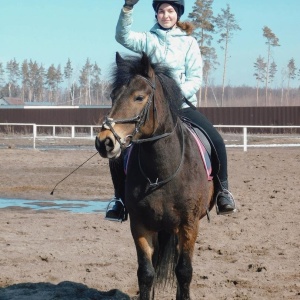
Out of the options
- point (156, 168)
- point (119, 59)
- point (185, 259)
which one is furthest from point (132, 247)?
point (119, 59)

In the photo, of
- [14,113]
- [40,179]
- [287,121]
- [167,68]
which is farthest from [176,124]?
[14,113]

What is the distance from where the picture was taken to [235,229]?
36.5 feet

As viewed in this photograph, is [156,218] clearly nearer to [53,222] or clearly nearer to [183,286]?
[183,286]

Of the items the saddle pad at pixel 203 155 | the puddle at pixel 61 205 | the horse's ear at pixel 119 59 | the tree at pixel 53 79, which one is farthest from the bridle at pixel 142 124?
the tree at pixel 53 79

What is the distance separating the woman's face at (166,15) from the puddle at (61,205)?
7017 mm

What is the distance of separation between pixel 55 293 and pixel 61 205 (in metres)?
7.04

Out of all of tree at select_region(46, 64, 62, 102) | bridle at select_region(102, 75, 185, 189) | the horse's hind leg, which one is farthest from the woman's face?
tree at select_region(46, 64, 62, 102)

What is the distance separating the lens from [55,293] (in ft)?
23.7

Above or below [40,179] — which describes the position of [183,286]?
above

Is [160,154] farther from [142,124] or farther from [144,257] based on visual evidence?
[144,257]

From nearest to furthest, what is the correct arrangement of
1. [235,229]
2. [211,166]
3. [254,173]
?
[211,166] → [235,229] → [254,173]

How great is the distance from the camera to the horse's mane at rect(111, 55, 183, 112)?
5.61m

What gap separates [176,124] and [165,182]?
507 mm

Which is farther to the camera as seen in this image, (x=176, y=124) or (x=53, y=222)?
(x=53, y=222)
